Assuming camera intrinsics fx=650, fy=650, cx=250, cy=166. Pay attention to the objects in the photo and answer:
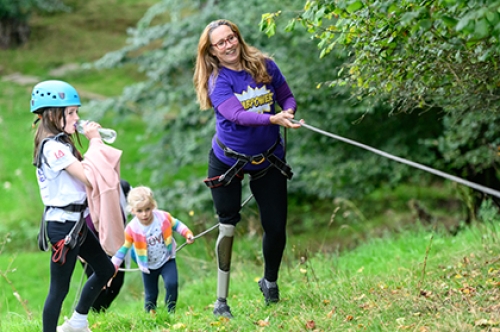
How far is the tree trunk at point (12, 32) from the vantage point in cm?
2800

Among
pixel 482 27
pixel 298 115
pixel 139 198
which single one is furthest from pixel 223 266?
pixel 298 115

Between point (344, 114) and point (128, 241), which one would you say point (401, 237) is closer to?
point (344, 114)

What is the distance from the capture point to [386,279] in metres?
5.30

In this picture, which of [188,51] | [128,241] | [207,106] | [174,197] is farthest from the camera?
[174,197]

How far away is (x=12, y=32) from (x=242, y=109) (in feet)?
88.7

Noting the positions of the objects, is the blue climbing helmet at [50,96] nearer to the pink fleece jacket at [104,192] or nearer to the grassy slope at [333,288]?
the pink fleece jacket at [104,192]

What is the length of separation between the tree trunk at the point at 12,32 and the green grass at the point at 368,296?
23.9 metres

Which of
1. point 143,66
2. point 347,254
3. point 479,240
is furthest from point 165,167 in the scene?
point 479,240

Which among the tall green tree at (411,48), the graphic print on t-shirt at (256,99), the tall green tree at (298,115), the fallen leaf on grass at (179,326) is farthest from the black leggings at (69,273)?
the tall green tree at (298,115)

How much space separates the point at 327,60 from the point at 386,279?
431cm

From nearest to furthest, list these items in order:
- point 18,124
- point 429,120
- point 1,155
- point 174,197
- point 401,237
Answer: point 401,237
point 429,120
point 174,197
point 1,155
point 18,124

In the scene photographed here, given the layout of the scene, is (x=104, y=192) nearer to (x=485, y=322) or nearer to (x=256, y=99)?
(x=256, y=99)

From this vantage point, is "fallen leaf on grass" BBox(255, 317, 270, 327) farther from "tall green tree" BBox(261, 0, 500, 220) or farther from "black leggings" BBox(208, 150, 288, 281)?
"tall green tree" BBox(261, 0, 500, 220)

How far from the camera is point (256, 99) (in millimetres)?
4234
